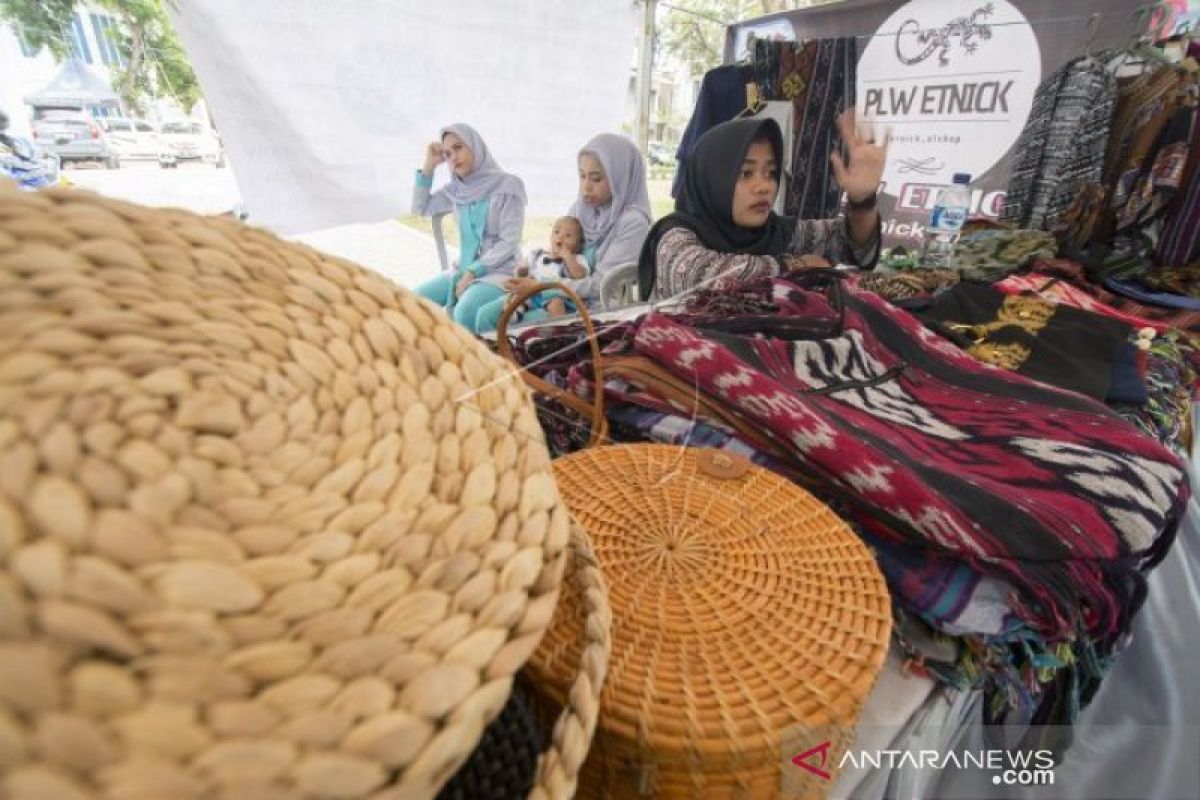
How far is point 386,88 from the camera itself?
2195mm

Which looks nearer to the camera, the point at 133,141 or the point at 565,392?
the point at 565,392

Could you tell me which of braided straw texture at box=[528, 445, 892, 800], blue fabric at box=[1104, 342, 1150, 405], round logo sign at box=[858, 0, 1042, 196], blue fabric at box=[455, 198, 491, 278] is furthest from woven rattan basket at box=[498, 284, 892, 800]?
round logo sign at box=[858, 0, 1042, 196]

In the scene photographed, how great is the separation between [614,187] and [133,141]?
225cm

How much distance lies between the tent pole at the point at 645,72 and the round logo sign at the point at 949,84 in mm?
1045

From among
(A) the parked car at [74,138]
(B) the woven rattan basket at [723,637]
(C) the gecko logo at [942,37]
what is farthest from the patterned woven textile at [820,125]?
(A) the parked car at [74,138]

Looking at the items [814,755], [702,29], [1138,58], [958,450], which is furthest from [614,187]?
[702,29]

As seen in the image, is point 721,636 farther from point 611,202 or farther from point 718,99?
point 718,99

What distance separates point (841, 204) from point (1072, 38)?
0.97m

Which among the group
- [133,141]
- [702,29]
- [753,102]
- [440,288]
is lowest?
[440,288]

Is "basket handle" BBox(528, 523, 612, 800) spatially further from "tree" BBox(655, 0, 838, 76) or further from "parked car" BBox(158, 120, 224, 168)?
"tree" BBox(655, 0, 838, 76)

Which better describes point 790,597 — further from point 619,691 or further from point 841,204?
point 841,204

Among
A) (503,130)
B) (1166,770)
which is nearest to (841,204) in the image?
(503,130)

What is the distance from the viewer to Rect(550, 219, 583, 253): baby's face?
219 cm

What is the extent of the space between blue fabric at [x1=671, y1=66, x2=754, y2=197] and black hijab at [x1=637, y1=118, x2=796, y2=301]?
1.09 m
